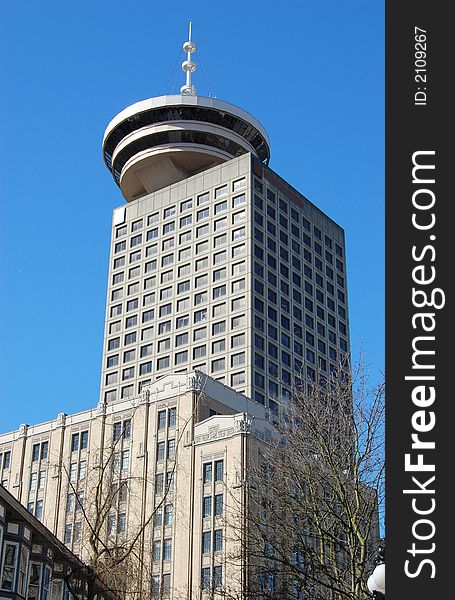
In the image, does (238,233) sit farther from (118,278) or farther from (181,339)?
(118,278)

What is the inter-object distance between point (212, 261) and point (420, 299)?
105 metres

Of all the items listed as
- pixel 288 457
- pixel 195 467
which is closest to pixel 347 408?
pixel 288 457

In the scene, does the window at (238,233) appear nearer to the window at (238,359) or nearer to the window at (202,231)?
the window at (202,231)

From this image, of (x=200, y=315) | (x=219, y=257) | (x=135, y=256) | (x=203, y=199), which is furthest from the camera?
(x=135, y=256)

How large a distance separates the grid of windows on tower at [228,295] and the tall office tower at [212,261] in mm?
175

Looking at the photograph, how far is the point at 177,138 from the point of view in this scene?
126 metres

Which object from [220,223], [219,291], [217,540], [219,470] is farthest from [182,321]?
[217,540]

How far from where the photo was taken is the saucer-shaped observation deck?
410 ft

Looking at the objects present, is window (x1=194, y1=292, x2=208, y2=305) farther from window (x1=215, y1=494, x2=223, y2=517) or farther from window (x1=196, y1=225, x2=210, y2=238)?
window (x1=215, y1=494, x2=223, y2=517)

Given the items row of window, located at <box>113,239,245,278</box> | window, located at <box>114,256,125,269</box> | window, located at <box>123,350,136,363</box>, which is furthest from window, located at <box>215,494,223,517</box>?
window, located at <box>114,256,125,269</box>

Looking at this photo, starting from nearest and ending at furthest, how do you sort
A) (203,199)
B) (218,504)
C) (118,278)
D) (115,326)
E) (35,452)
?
1. (218,504)
2. (35,452)
3. (203,199)
4. (115,326)
5. (118,278)

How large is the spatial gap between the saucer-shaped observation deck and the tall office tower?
0.18 metres

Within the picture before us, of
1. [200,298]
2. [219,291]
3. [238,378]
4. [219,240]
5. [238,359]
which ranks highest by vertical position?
[219,240]

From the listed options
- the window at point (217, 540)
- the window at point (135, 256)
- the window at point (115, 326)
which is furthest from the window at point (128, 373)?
the window at point (217, 540)
